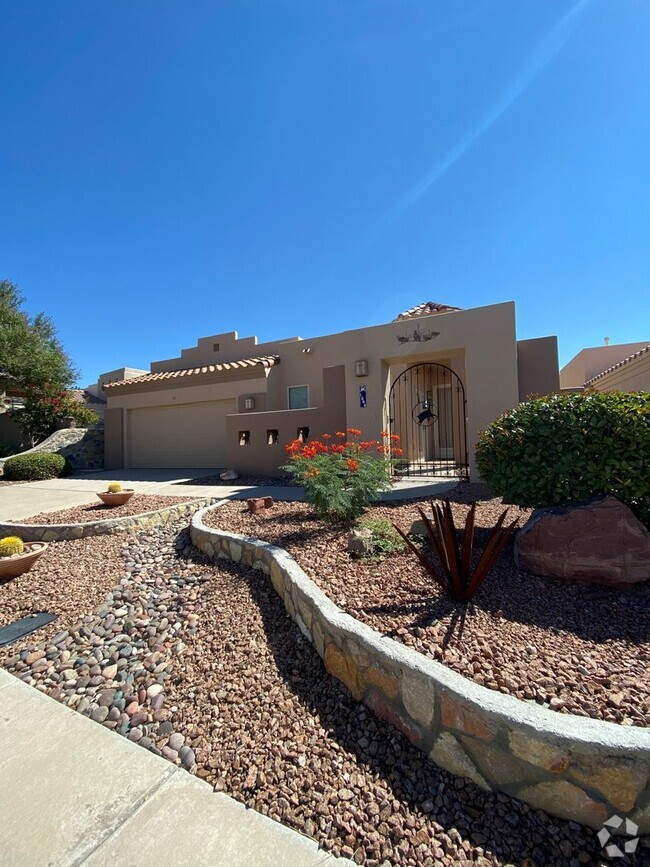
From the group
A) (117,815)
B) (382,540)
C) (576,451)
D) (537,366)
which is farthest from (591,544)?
(537,366)

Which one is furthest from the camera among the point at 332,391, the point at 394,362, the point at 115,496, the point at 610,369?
the point at 610,369

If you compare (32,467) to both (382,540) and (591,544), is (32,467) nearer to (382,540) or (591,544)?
(382,540)

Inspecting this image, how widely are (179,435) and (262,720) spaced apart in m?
13.3

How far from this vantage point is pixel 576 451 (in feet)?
12.2

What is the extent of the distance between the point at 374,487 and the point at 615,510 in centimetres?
246

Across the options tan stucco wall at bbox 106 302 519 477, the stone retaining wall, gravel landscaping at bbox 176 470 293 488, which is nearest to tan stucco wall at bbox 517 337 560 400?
tan stucco wall at bbox 106 302 519 477

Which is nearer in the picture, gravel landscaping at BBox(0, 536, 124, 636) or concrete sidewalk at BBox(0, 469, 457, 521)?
gravel landscaping at BBox(0, 536, 124, 636)

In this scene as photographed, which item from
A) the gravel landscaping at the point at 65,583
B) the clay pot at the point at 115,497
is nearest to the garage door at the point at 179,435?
the clay pot at the point at 115,497

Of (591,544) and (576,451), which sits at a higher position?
(576,451)

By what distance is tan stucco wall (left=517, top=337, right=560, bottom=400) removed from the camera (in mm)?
8578

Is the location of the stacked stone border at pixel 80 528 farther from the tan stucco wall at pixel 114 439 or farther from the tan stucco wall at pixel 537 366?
the tan stucco wall at pixel 114 439

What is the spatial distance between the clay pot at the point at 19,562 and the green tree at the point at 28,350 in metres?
12.9

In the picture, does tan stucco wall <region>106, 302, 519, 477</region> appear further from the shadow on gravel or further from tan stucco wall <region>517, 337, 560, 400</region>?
the shadow on gravel

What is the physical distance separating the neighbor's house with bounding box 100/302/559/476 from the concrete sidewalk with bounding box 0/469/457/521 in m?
1.50
